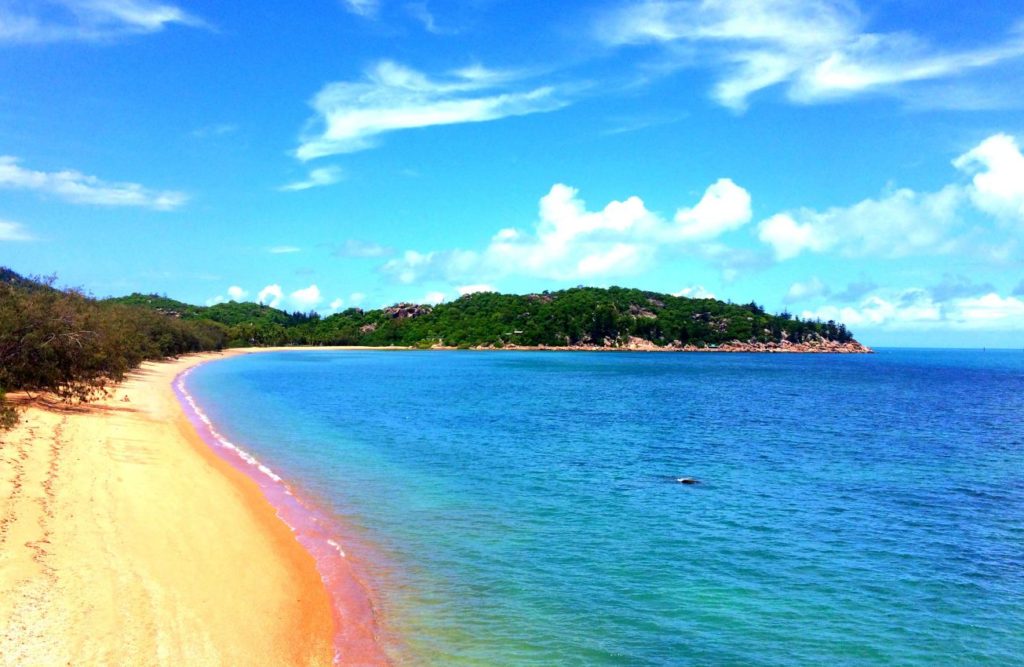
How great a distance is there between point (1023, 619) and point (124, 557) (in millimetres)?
18565

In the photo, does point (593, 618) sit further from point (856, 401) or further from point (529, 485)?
point (856, 401)

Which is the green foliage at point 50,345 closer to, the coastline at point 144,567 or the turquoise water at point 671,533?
the turquoise water at point 671,533

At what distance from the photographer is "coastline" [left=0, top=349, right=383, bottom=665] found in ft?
32.0

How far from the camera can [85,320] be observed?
111ft

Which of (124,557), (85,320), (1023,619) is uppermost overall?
(85,320)

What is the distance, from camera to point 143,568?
12.6 metres

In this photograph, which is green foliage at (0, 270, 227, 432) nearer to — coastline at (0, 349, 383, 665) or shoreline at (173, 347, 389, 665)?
coastline at (0, 349, 383, 665)

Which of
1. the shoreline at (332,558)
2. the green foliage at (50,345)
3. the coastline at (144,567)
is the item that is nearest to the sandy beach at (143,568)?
the coastline at (144,567)

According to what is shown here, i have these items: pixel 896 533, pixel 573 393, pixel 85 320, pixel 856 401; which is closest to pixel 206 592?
pixel 896 533

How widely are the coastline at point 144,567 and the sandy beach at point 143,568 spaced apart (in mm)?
31

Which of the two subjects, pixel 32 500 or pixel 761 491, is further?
pixel 761 491

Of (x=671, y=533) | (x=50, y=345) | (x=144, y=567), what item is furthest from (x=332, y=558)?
(x=50, y=345)

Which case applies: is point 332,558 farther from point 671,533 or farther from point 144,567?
point 671,533

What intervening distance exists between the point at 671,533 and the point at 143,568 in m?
13.3
